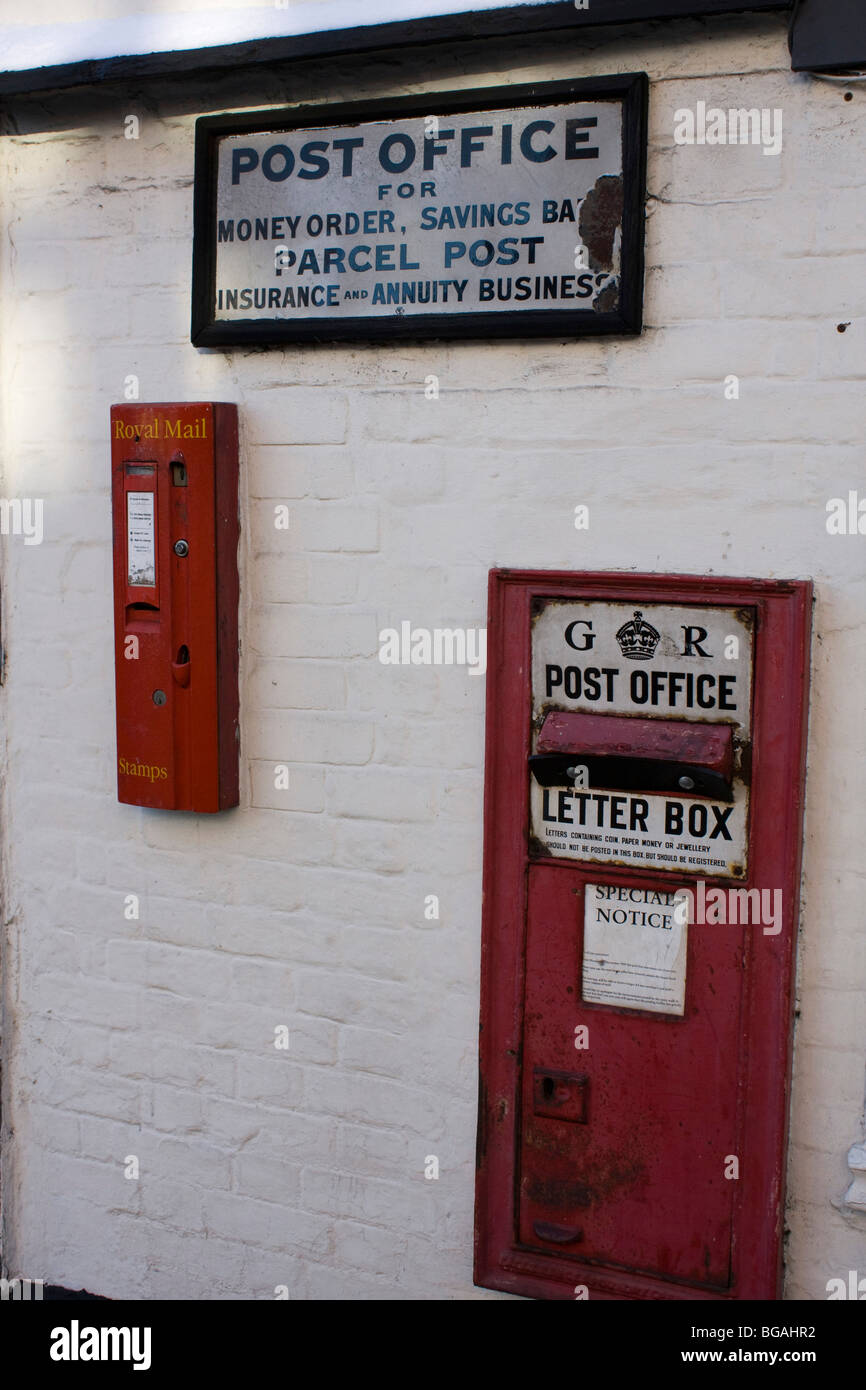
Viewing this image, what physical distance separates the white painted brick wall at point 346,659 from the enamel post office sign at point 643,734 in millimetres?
133

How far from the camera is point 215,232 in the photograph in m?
2.62

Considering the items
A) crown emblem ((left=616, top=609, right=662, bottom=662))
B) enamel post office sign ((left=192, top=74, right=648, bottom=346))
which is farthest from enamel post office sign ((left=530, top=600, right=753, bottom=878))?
enamel post office sign ((left=192, top=74, right=648, bottom=346))

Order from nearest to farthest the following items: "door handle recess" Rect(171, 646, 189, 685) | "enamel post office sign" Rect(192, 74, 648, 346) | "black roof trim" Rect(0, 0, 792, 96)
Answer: "black roof trim" Rect(0, 0, 792, 96) → "enamel post office sign" Rect(192, 74, 648, 346) → "door handle recess" Rect(171, 646, 189, 685)

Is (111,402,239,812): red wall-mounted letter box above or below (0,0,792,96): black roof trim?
below

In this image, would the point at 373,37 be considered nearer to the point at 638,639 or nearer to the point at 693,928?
the point at 638,639

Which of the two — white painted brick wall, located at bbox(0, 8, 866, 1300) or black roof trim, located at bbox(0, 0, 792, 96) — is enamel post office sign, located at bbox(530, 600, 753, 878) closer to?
white painted brick wall, located at bbox(0, 8, 866, 1300)

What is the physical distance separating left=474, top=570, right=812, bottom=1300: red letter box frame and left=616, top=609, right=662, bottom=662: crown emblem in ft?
0.17

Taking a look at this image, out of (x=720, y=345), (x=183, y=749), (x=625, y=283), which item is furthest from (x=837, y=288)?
(x=183, y=749)

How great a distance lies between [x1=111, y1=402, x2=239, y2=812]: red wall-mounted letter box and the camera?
2555 millimetres

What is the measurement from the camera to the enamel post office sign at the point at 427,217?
2.29m

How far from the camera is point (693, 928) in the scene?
2324 millimetres

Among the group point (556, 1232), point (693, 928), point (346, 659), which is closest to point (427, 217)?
point (346, 659)

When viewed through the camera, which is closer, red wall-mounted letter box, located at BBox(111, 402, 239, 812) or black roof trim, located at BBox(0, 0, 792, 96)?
black roof trim, located at BBox(0, 0, 792, 96)
